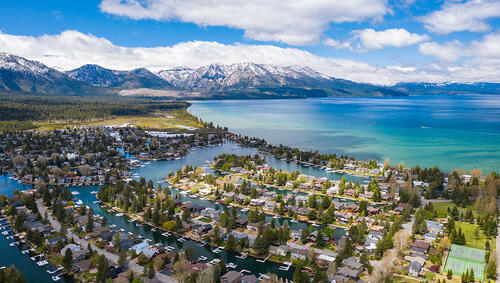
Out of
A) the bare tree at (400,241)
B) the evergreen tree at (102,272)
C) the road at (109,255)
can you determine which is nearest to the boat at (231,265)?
the road at (109,255)

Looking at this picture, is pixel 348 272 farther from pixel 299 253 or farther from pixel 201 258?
pixel 201 258

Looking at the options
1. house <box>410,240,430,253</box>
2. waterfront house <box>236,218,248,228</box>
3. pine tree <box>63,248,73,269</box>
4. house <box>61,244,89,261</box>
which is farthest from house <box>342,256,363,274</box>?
pine tree <box>63,248,73,269</box>

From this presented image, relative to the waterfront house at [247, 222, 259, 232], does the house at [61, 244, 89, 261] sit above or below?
below

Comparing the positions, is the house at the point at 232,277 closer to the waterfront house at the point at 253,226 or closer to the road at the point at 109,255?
the road at the point at 109,255

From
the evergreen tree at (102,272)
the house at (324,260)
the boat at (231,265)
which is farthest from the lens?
the boat at (231,265)

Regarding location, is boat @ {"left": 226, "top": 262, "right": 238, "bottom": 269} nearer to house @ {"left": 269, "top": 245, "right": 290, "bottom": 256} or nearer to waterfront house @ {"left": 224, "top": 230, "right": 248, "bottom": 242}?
waterfront house @ {"left": 224, "top": 230, "right": 248, "bottom": 242}

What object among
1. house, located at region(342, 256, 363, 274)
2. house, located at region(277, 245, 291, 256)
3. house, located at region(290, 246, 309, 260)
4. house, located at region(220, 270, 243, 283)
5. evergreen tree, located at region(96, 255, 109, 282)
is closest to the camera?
house, located at region(220, 270, 243, 283)

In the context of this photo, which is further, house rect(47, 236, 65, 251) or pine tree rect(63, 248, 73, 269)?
house rect(47, 236, 65, 251)
